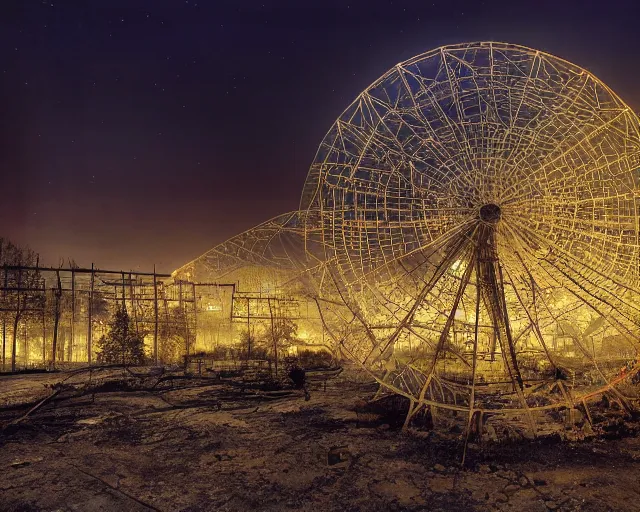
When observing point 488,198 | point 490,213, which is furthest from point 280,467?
point 488,198

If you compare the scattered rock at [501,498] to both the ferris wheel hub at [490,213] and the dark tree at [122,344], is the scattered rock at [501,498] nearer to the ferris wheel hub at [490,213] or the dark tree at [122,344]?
the ferris wheel hub at [490,213]

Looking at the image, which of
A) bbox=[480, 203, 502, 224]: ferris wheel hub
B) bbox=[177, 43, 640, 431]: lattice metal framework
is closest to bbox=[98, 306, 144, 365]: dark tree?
bbox=[177, 43, 640, 431]: lattice metal framework

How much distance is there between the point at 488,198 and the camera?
1084 cm

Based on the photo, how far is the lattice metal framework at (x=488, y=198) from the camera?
10.9m

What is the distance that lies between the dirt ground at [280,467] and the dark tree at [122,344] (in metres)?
13.4

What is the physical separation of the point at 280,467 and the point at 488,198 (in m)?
7.49

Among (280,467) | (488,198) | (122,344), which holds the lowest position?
(280,467)

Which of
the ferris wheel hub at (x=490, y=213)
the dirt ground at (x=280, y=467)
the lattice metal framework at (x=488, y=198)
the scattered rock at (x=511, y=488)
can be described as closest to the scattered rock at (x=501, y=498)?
the dirt ground at (x=280, y=467)

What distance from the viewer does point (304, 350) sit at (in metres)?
32.5

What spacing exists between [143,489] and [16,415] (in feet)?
22.0

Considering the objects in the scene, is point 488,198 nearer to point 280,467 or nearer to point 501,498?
point 501,498

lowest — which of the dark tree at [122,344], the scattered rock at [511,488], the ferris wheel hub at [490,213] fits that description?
the scattered rock at [511,488]

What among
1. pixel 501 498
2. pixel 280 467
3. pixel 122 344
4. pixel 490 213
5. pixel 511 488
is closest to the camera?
pixel 501 498

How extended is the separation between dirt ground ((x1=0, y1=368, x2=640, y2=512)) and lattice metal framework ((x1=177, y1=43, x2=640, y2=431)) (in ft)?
5.05
